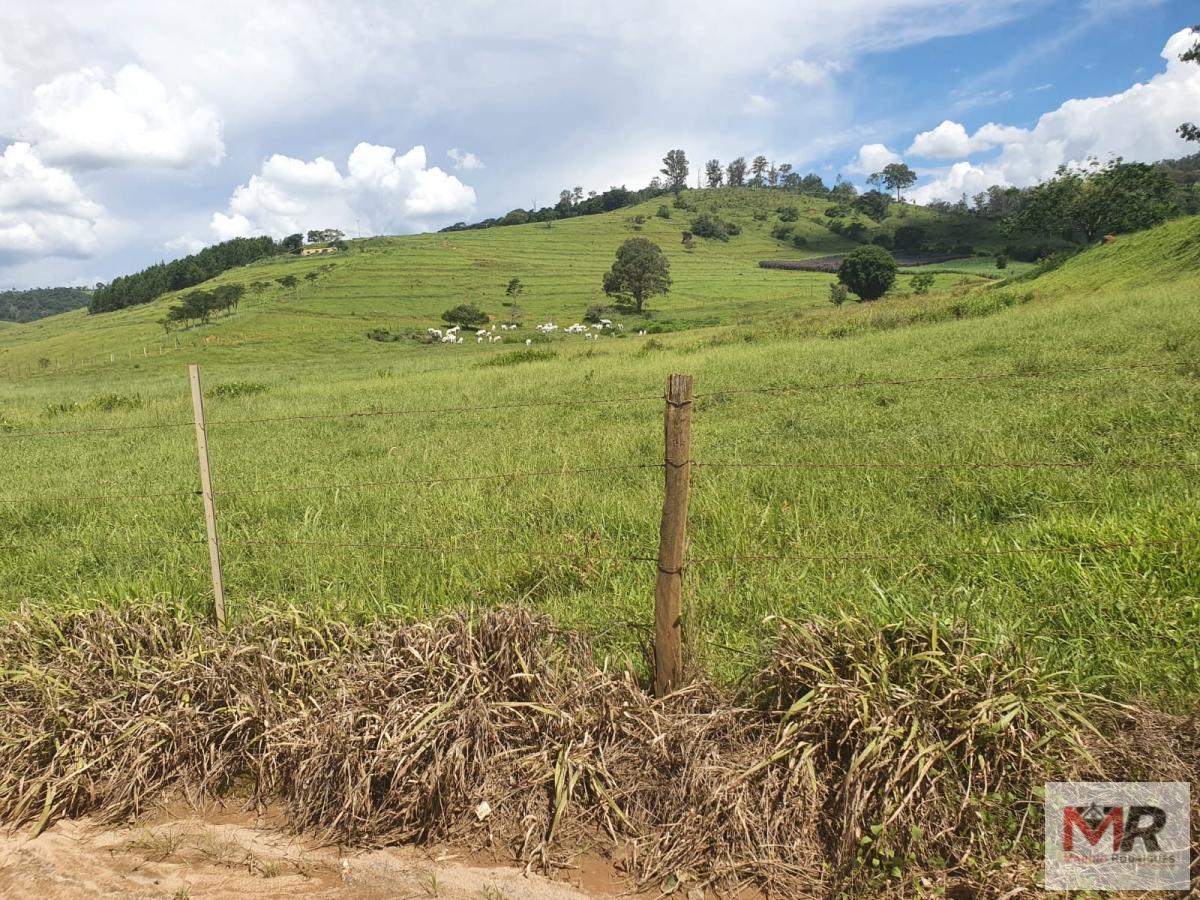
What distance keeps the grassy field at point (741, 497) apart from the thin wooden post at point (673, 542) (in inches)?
11.1

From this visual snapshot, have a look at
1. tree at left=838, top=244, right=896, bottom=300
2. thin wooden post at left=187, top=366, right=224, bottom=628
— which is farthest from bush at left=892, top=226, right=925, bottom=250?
thin wooden post at left=187, top=366, right=224, bottom=628

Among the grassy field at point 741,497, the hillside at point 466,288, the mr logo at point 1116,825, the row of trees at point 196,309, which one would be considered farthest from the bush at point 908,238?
the mr logo at point 1116,825

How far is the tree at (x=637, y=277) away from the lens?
69.4 metres

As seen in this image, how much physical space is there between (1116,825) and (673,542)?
6.54 feet

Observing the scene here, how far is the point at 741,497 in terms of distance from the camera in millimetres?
6035

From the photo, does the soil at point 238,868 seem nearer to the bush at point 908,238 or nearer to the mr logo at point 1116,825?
the mr logo at point 1116,825

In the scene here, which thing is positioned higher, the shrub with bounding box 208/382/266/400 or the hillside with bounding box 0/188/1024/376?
the hillside with bounding box 0/188/1024/376

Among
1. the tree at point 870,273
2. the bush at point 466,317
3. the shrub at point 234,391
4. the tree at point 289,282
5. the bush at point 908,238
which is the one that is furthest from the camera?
the bush at point 908,238

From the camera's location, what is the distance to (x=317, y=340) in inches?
2096

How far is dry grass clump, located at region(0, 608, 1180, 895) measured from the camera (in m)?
2.80

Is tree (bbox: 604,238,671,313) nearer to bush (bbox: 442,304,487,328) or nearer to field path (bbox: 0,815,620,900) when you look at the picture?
bush (bbox: 442,304,487,328)

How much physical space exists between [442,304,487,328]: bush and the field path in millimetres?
62426

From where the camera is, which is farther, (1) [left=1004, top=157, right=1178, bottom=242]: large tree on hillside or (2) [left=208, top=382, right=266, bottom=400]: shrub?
(1) [left=1004, top=157, right=1178, bottom=242]: large tree on hillside

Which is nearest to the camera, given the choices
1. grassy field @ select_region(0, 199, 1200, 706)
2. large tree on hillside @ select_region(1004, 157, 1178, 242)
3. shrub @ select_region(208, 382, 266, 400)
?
grassy field @ select_region(0, 199, 1200, 706)
